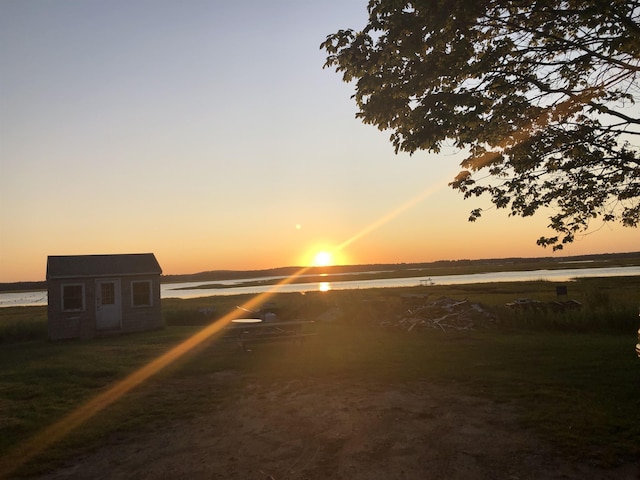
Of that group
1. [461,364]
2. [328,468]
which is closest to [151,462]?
[328,468]

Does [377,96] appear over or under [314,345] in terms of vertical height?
over

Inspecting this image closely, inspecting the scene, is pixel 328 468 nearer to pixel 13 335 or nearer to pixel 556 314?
pixel 556 314

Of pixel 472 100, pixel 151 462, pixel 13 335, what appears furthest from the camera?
pixel 13 335

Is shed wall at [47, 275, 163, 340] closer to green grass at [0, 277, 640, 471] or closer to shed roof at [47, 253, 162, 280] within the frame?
shed roof at [47, 253, 162, 280]

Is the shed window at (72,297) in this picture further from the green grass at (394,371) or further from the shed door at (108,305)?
the green grass at (394,371)

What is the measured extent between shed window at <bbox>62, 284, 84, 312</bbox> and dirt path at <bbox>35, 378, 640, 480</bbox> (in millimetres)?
17281

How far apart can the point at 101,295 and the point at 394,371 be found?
1743 centimetres

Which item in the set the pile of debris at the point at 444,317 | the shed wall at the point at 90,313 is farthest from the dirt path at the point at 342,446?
the shed wall at the point at 90,313

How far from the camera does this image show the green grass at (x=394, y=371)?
294 inches

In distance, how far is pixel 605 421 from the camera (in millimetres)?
7215

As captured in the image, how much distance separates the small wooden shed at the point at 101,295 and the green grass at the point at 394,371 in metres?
1.52

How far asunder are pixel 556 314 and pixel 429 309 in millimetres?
5962

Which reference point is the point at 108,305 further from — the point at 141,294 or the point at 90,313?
the point at 141,294

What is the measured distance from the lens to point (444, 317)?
74.1ft
